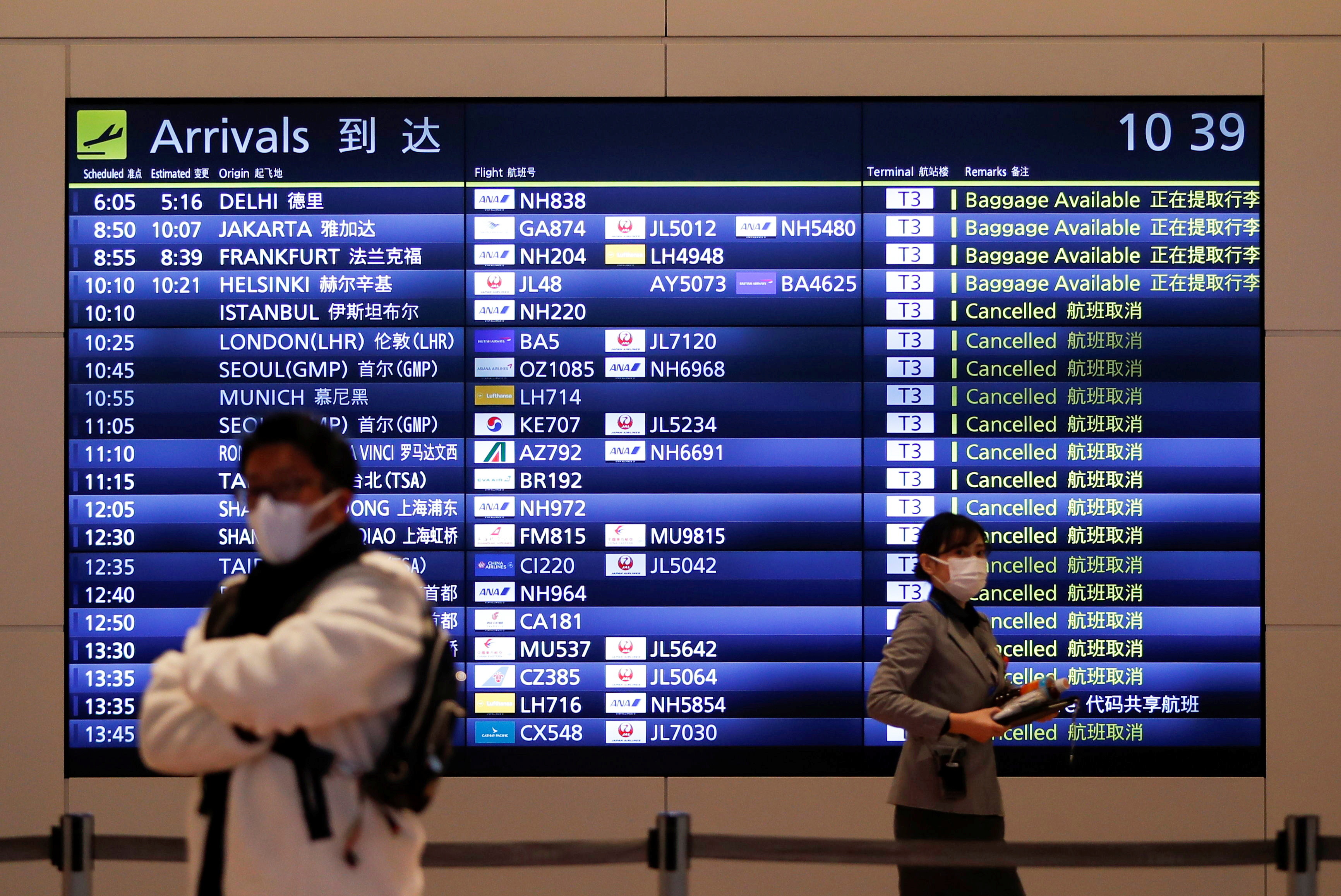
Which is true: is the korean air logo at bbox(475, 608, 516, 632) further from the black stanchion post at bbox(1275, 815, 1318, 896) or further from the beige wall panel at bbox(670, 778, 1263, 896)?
the black stanchion post at bbox(1275, 815, 1318, 896)

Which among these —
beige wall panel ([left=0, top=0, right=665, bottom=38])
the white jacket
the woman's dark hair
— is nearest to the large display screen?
beige wall panel ([left=0, top=0, right=665, bottom=38])

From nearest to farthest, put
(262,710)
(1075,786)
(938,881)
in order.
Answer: (262,710) → (938,881) → (1075,786)

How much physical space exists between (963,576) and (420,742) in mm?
2201

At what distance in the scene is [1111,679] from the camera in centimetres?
529

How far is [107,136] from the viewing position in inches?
211

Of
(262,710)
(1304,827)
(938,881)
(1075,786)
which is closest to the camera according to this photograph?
(262,710)

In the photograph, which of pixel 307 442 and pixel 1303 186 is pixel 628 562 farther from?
pixel 1303 186

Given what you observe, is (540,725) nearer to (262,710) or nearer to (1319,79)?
(262,710)

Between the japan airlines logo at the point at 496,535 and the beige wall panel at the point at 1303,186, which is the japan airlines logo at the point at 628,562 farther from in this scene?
the beige wall panel at the point at 1303,186

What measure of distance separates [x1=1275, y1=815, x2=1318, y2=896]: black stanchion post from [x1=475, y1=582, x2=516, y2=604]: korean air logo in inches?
113

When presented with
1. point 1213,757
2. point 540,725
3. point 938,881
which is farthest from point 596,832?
point 1213,757

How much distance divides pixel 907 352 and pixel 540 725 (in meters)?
2.08

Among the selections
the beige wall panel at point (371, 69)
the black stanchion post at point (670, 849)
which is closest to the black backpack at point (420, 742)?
the black stanchion post at point (670, 849)

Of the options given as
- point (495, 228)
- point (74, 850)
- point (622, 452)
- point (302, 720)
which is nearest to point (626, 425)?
point (622, 452)
